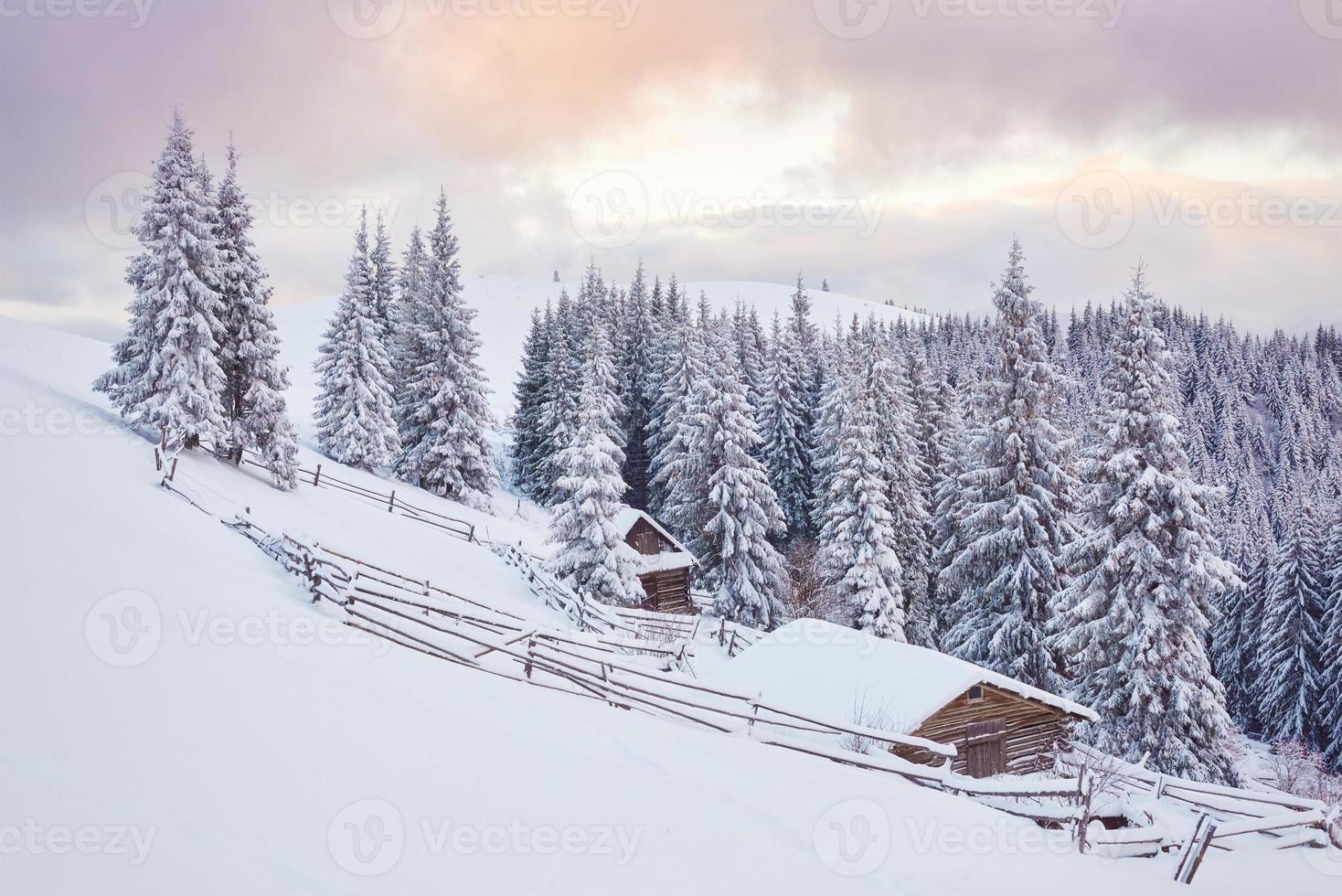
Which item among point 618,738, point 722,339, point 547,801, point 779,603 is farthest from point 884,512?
point 547,801

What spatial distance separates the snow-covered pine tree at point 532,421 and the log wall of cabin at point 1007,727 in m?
37.6

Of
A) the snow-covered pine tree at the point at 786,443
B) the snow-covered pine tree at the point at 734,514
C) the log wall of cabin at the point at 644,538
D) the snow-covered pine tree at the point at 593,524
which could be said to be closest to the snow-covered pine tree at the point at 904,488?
the snow-covered pine tree at the point at 734,514

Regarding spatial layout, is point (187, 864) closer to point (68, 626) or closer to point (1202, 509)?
point (68, 626)

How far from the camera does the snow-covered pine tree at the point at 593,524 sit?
29.9 meters

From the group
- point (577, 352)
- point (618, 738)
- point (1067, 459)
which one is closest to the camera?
point (618, 738)

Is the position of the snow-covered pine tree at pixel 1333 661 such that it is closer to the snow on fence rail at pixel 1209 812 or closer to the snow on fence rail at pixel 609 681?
the snow on fence rail at pixel 1209 812

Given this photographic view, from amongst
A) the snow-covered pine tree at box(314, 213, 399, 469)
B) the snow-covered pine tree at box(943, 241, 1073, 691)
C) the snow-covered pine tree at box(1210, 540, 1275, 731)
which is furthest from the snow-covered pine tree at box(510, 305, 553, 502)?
the snow-covered pine tree at box(1210, 540, 1275, 731)

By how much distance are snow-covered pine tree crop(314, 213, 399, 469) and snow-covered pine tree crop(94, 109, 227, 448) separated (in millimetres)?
14614

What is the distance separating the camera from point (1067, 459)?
98.8ft

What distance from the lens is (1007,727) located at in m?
20.7

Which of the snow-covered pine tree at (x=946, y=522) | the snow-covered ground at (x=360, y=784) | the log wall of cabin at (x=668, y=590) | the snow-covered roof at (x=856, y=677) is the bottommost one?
the log wall of cabin at (x=668, y=590)

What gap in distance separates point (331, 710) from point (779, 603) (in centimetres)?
3135

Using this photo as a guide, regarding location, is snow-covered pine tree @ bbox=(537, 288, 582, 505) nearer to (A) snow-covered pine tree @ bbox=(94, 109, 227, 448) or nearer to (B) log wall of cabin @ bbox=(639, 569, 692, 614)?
(B) log wall of cabin @ bbox=(639, 569, 692, 614)

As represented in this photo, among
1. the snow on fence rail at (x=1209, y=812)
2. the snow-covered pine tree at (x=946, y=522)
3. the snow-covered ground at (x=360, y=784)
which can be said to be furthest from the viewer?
the snow-covered pine tree at (x=946, y=522)
